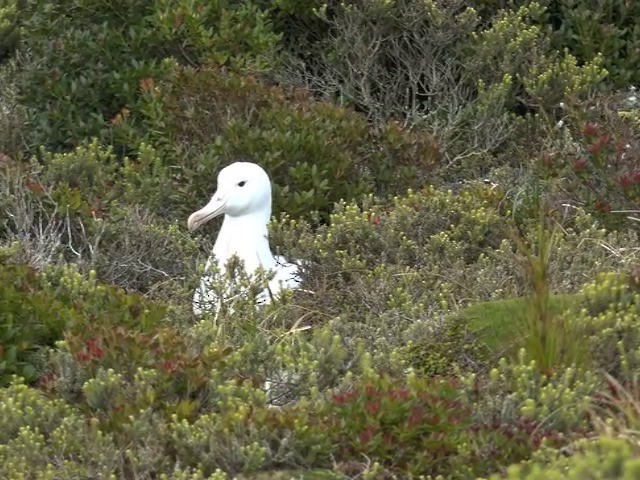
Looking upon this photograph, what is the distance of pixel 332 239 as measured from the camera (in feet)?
23.1

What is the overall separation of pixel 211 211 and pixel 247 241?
0.24m

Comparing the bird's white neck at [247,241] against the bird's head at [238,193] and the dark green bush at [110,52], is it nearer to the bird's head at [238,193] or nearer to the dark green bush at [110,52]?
the bird's head at [238,193]

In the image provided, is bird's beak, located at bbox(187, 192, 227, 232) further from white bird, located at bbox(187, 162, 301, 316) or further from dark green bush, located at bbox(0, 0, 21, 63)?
dark green bush, located at bbox(0, 0, 21, 63)

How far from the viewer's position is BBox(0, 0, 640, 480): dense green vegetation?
181 inches

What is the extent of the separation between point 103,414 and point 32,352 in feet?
2.81

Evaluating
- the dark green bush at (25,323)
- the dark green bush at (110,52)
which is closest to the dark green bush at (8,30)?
the dark green bush at (110,52)

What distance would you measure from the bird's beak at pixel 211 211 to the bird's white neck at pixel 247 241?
91 millimetres

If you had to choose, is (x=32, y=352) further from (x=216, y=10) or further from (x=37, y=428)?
(x=216, y=10)

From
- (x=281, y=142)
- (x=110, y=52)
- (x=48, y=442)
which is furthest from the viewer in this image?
(x=110, y=52)

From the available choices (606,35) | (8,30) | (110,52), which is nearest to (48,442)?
(110,52)

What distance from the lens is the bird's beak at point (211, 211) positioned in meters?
7.32

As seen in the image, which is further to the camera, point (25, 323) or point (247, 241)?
point (247, 241)

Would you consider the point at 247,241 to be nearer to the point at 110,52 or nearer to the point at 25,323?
the point at 25,323

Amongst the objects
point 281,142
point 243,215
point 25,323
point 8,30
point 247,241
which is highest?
point 8,30
